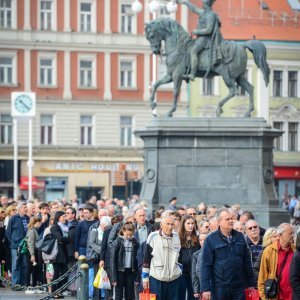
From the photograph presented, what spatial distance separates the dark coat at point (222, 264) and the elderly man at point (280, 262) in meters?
0.24

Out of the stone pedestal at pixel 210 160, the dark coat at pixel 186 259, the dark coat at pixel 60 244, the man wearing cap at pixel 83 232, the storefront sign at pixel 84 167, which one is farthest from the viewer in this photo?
the storefront sign at pixel 84 167

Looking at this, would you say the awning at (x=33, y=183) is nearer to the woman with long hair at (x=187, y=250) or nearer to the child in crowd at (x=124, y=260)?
the child in crowd at (x=124, y=260)

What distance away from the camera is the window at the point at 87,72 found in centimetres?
7094

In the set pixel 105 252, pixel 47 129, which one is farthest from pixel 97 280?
pixel 47 129

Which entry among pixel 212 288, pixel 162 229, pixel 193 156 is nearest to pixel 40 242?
pixel 162 229

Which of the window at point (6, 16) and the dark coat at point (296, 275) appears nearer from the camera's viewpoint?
the dark coat at point (296, 275)

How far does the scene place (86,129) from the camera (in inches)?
2790

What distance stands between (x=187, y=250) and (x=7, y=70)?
52212 mm

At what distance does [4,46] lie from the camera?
229ft

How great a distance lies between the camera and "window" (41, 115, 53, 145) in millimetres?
70019

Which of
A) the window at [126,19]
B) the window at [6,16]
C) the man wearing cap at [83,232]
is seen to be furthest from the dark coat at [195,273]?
the window at [126,19]

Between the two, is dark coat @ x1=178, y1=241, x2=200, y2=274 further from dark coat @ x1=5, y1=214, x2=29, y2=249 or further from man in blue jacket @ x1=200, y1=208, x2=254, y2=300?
dark coat @ x1=5, y1=214, x2=29, y2=249

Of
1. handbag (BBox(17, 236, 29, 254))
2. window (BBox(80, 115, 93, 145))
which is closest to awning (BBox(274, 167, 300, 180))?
window (BBox(80, 115, 93, 145))

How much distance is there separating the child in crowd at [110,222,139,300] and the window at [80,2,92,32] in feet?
165
